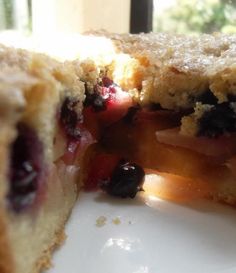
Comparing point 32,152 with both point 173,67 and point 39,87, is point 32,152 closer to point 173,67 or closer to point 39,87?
point 39,87

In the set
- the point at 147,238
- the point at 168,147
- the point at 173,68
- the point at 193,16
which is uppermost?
the point at 173,68

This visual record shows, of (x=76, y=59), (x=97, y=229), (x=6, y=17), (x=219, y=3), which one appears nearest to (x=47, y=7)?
(x=6, y=17)

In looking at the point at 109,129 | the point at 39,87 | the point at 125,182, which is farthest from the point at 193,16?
the point at 39,87

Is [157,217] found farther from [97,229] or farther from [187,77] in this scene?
[187,77]

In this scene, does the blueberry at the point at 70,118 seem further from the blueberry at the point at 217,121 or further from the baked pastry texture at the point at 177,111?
the blueberry at the point at 217,121

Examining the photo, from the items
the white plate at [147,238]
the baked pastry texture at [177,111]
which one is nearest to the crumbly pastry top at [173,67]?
the baked pastry texture at [177,111]

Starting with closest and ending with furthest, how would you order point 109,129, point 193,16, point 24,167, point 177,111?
point 24,167, point 177,111, point 109,129, point 193,16
